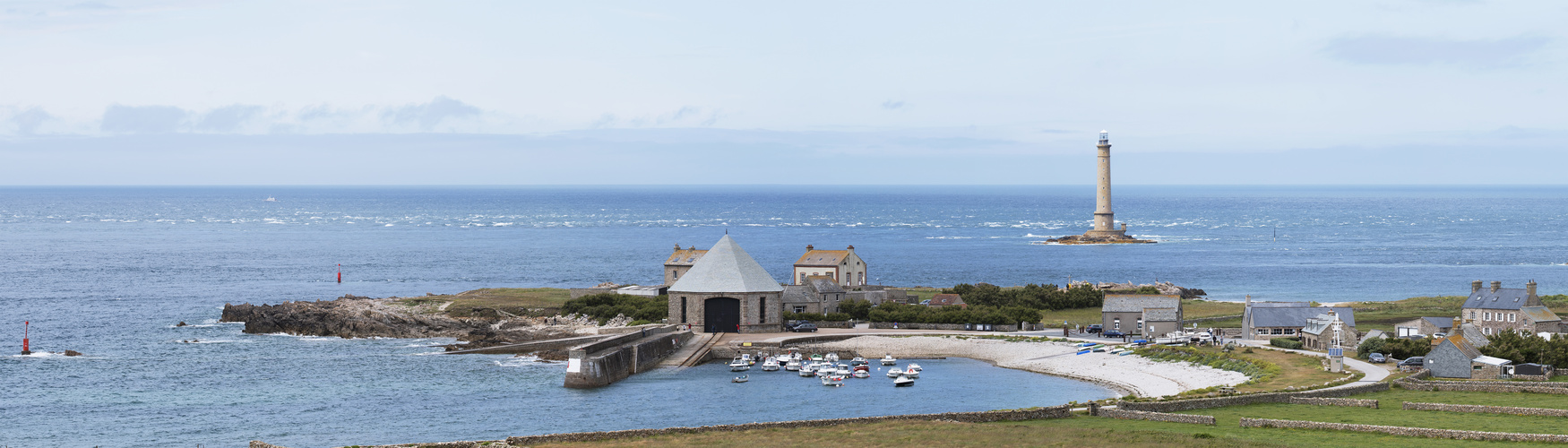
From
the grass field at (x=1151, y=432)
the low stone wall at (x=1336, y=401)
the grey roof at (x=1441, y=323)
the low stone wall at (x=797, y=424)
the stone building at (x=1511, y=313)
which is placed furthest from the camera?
the grey roof at (x=1441, y=323)

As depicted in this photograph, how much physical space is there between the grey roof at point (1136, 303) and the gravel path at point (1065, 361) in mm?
6055

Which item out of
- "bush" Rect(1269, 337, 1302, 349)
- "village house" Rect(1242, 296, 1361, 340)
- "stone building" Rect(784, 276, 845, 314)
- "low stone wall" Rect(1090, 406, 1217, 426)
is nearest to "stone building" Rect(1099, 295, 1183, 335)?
"village house" Rect(1242, 296, 1361, 340)

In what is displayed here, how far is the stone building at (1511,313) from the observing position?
215 feet

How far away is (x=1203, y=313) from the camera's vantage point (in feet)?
288

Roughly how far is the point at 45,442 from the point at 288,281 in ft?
279

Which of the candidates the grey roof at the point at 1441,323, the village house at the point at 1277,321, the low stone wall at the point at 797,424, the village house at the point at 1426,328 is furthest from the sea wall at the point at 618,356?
the grey roof at the point at 1441,323

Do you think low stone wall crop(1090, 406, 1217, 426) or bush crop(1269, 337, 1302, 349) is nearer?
low stone wall crop(1090, 406, 1217, 426)

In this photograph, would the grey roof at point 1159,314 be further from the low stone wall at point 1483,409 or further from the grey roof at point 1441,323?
the low stone wall at point 1483,409

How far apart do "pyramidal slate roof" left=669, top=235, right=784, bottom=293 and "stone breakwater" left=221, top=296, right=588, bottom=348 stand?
7.39 metres

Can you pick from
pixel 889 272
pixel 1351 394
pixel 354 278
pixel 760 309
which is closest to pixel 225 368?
pixel 760 309

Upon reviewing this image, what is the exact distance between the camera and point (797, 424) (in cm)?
4541

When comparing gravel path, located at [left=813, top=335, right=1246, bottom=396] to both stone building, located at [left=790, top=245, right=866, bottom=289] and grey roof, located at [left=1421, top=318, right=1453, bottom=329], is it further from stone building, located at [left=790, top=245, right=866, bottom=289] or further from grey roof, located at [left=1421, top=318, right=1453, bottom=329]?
stone building, located at [left=790, top=245, right=866, bottom=289]

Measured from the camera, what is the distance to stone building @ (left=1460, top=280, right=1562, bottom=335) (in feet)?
215

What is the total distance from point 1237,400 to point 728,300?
35516mm
